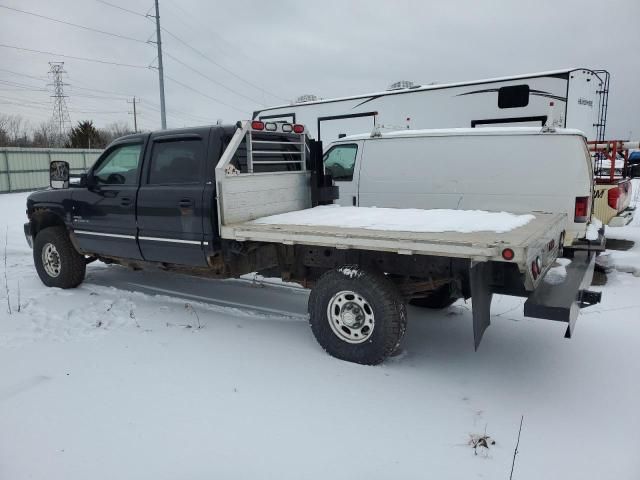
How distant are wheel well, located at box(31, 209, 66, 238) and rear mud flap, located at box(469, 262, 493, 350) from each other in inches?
210

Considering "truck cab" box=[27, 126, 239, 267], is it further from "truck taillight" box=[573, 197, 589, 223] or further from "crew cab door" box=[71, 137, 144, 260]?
"truck taillight" box=[573, 197, 589, 223]

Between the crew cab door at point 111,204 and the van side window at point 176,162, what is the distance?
0.29 meters

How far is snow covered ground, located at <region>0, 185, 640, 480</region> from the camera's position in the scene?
2.90 m

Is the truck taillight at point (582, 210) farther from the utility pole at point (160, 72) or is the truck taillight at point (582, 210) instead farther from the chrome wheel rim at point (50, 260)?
the utility pole at point (160, 72)

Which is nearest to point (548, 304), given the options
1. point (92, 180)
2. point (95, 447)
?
point (95, 447)

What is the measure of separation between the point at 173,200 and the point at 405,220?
2369 mm

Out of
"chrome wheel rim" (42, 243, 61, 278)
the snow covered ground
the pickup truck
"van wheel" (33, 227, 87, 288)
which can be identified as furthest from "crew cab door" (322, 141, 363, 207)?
"chrome wheel rim" (42, 243, 61, 278)

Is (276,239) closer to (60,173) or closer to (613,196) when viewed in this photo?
(60,173)

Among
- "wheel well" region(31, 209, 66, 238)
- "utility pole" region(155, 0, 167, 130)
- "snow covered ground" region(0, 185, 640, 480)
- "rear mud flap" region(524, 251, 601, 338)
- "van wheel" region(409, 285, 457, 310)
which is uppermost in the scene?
"utility pole" region(155, 0, 167, 130)

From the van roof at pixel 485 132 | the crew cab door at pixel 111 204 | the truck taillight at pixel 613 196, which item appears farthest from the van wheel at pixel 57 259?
the truck taillight at pixel 613 196

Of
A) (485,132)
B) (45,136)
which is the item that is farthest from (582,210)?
(45,136)

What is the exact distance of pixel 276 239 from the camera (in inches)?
165

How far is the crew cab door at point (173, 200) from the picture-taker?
490 cm

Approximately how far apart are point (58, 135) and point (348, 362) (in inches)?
2382
